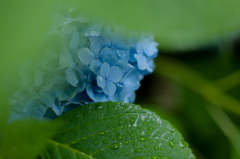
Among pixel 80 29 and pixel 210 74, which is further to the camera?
pixel 210 74

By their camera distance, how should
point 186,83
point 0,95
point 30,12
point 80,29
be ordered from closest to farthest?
point 30,12
point 0,95
point 80,29
point 186,83

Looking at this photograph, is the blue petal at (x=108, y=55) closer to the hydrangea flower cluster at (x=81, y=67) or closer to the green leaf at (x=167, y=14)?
the hydrangea flower cluster at (x=81, y=67)

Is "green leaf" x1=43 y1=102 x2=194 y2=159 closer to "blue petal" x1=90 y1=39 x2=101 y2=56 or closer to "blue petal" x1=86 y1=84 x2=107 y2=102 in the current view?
"blue petal" x1=86 y1=84 x2=107 y2=102

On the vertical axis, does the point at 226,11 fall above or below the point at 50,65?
above

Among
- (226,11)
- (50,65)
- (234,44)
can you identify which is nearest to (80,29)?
(50,65)

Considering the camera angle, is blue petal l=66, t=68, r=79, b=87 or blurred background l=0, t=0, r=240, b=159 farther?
blurred background l=0, t=0, r=240, b=159

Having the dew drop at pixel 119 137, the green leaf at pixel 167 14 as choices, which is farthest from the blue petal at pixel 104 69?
the green leaf at pixel 167 14

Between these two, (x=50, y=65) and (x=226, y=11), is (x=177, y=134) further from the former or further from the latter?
(x=226, y=11)

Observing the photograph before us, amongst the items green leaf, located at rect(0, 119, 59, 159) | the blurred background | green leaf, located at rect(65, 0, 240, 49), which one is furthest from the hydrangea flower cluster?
the blurred background

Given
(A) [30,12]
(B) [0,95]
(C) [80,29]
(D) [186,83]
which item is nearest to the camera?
(A) [30,12]
